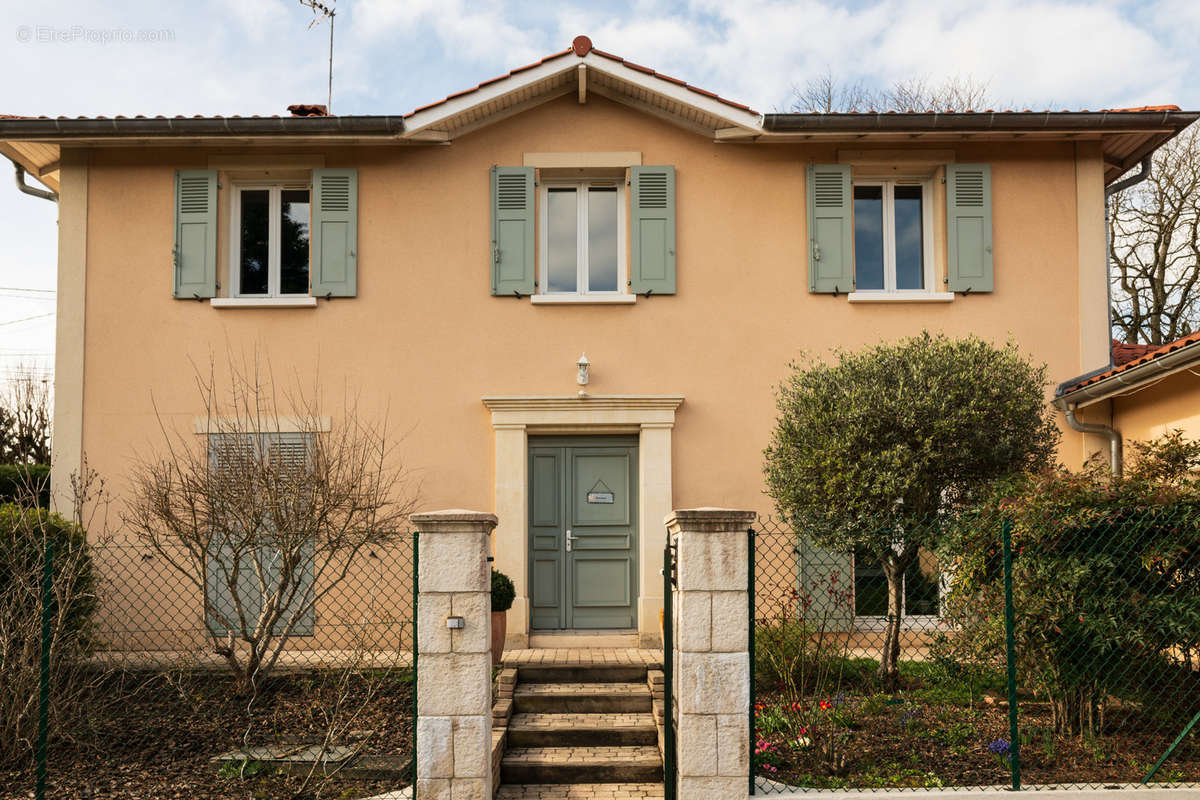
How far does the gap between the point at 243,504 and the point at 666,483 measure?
398cm

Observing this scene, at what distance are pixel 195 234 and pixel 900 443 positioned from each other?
7139 mm

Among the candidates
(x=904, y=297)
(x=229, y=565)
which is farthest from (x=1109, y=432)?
(x=229, y=565)

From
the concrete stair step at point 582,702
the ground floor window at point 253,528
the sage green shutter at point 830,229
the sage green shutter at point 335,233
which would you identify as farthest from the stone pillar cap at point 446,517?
the sage green shutter at point 830,229

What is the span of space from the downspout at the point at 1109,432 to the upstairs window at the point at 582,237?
4.62 meters

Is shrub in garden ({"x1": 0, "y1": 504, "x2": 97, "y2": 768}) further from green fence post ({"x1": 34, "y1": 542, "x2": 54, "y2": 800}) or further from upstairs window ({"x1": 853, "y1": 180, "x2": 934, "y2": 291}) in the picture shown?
upstairs window ({"x1": 853, "y1": 180, "x2": 934, "y2": 291})

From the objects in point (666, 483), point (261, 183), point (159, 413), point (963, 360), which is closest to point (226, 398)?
point (159, 413)

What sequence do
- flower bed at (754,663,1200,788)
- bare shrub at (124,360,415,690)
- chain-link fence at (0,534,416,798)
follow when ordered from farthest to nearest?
bare shrub at (124,360,415,690) < chain-link fence at (0,534,416,798) < flower bed at (754,663,1200,788)

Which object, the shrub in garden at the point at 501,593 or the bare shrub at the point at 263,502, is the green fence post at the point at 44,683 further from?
the shrub in garden at the point at 501,593

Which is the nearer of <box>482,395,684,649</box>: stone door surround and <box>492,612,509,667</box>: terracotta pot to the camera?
<box>492,612,509,667</box>: terracotta pot

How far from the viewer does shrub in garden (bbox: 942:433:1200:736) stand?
6102 mm

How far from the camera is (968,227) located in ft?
32.4

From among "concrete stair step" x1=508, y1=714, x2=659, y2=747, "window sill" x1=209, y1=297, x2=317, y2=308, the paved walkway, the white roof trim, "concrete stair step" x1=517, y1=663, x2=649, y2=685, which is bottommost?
the paved walkway

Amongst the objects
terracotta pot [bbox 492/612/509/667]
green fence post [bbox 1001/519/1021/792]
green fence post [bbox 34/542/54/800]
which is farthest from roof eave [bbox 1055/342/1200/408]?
green fence post [bbox 34/542/54/800]

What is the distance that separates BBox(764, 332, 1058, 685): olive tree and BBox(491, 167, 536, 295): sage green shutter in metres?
3.29
